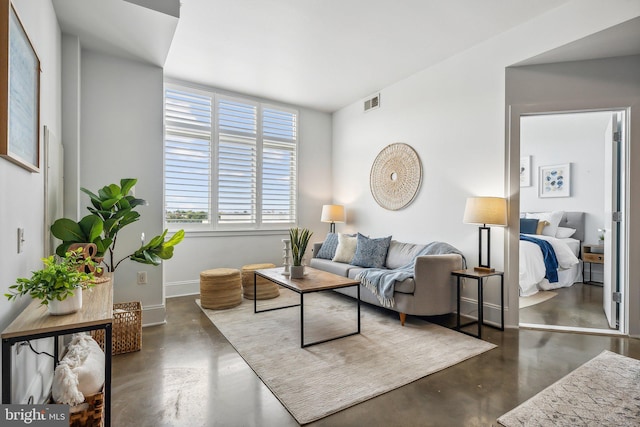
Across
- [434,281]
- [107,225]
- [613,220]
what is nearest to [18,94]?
[107,225]

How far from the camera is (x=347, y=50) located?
3.64 meters

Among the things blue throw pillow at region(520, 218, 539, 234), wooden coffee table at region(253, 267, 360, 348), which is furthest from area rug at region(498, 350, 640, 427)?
blue throw pillow at region(520, 218, 539, 234)

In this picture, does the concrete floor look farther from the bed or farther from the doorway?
the bed

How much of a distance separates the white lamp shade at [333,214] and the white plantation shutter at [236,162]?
1.14 meters

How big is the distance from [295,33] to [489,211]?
2.64 metres

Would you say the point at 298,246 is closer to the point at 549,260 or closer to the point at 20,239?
the point at 20,239

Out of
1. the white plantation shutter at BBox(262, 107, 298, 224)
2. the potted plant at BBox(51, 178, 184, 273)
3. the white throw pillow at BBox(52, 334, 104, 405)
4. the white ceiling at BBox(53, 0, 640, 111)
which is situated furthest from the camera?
the white plantation shutter at BBox(262, 107, 298, 224)

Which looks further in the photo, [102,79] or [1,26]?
[102,79]

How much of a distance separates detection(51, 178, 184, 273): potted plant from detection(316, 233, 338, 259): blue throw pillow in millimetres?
2325

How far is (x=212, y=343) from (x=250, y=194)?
2.63m

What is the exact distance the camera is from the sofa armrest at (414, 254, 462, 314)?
317 cm

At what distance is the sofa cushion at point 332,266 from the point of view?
4097 mm

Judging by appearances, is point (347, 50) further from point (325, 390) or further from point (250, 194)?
point (325, 390)

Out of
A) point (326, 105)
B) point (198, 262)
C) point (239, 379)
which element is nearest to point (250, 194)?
point (198, 262)
